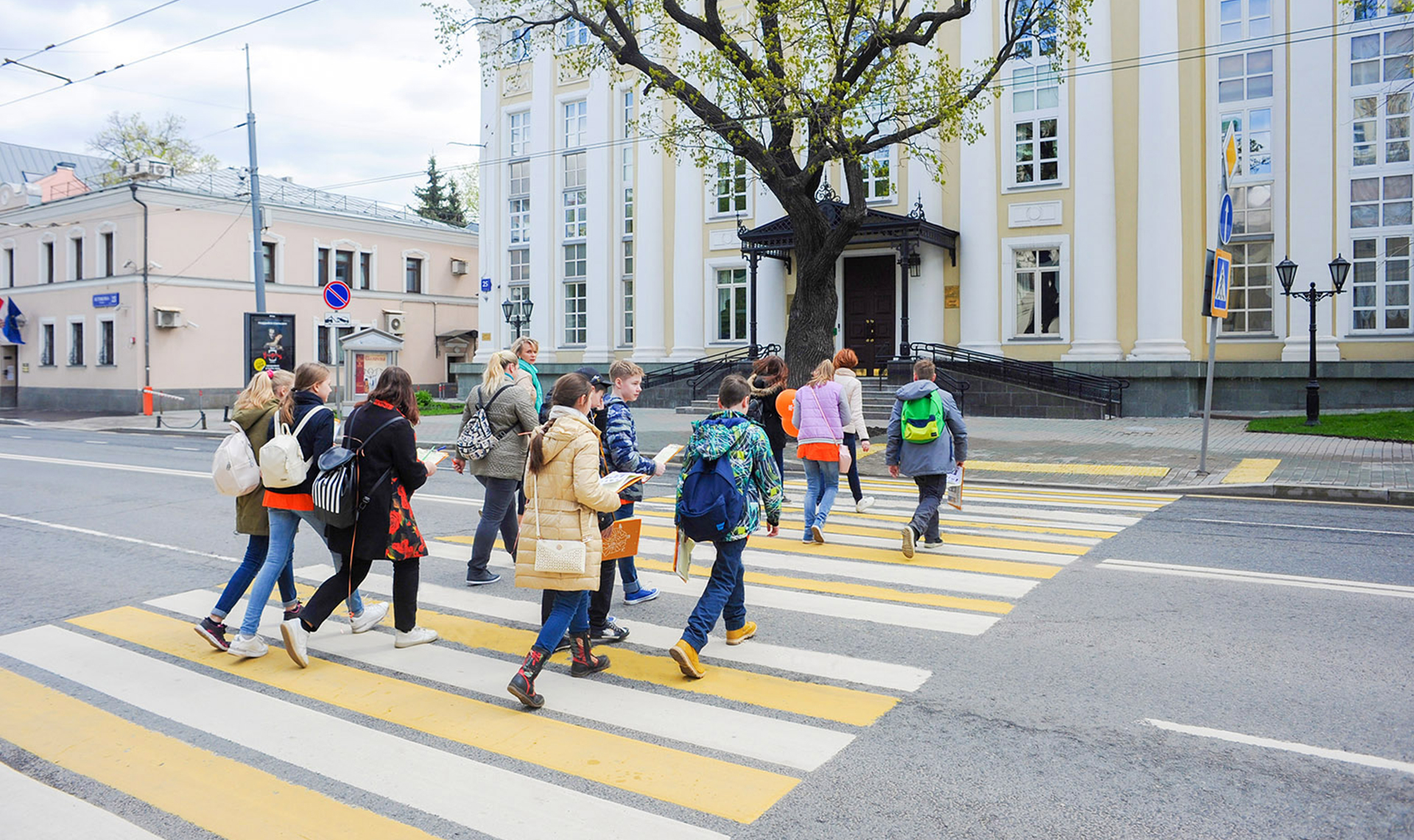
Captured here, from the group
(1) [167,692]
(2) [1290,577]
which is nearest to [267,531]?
(1) [167,692]

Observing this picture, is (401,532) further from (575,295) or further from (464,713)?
(575,295)

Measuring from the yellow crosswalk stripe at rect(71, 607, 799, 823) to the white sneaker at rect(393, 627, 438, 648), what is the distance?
41cm

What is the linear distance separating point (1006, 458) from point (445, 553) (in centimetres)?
1022

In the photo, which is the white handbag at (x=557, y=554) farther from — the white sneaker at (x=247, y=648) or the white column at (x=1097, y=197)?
the white column at (x=1097, y=197)

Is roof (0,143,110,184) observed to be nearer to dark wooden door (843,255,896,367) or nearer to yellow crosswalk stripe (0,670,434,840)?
dark wooden door (843,255,896,367)

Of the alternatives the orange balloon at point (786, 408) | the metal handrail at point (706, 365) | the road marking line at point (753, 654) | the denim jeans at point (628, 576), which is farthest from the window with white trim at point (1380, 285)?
the road marking line at point (753, 654)

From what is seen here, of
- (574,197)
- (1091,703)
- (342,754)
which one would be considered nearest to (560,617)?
(342,754)

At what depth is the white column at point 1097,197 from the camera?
25.6 m

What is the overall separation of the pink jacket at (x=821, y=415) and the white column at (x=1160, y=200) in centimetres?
1802

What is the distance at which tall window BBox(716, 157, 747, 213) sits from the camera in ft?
Answer: 102

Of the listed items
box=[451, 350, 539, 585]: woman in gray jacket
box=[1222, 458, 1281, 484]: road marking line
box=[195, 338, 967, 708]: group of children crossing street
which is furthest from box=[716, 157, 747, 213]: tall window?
box=[195, 338, 967, 708]: group of children crossing street

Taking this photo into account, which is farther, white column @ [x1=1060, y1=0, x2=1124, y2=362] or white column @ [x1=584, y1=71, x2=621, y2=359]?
white column @ [x1=584, y1=71, x2=621, y2=359]

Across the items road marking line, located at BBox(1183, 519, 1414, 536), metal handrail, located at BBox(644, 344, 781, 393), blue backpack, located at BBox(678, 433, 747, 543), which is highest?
metal handrail, located at BBox(644, 344, 781, 393)

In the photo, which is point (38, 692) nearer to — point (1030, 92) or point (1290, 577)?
point (1290, 577)
